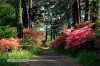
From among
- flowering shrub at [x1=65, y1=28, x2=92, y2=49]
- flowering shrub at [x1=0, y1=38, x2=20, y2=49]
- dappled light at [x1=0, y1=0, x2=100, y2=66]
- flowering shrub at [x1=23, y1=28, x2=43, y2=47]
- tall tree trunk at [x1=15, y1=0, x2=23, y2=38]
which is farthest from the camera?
flowering shrub at [x1=23, y1=28, x2=43, y2=47]

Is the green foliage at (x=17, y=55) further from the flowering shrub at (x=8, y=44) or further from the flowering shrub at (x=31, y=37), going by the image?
the flowering shrub at (x=31, y=37)

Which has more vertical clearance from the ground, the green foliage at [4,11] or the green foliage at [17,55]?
the green foliage at [4,11]

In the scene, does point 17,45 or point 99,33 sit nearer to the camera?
point 99,33

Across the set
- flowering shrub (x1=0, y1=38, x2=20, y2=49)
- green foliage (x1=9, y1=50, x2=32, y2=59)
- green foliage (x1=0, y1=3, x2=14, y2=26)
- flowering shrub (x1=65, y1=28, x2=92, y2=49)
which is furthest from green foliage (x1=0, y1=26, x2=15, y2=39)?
green foliage (x1=0, y1=3, x2=14, y2=26)

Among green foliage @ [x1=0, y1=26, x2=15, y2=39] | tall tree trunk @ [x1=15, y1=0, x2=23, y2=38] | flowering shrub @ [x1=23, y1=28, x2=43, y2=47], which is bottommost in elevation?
flowering shrub @ [x1=23, y1=28, x2=43, y2=47]

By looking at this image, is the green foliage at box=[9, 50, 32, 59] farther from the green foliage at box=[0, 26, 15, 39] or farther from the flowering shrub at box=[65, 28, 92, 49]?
the flowering shrub at box=[65, 28, 92, 49]

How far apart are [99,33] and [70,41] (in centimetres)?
976

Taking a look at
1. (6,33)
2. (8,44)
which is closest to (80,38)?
(8,44)

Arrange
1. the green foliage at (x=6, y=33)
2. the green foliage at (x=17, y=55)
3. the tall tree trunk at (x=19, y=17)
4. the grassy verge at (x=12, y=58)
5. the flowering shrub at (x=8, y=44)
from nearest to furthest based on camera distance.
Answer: the grassy verge at (x=12, y=58) → the green foliage at (x=17, y=55) → the flowering shrub at (x=8, y=44) → the green foliage at (x=6, y=33) → the tall tree trunk at (x=19, y=17)

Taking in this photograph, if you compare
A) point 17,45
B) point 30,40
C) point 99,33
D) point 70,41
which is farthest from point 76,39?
point 30,40

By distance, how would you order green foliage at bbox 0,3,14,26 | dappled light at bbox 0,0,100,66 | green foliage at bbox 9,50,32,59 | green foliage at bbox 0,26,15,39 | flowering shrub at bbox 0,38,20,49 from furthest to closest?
green foliage at bbox 0,3,14,26
green foliage at bbox 0,26,15,39
flowering shrub at bbox 0,38,20,49
green foliage at bbox 9,50,32,59
dappled light at bbox 0,0,100,66

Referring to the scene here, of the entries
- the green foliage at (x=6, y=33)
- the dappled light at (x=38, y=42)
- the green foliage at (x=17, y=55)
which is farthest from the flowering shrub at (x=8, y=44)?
the green foliage at (x=6, y=33)

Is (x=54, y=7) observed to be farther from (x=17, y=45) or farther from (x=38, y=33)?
(x=17, y=45)

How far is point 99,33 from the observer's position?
2017 centimetres
